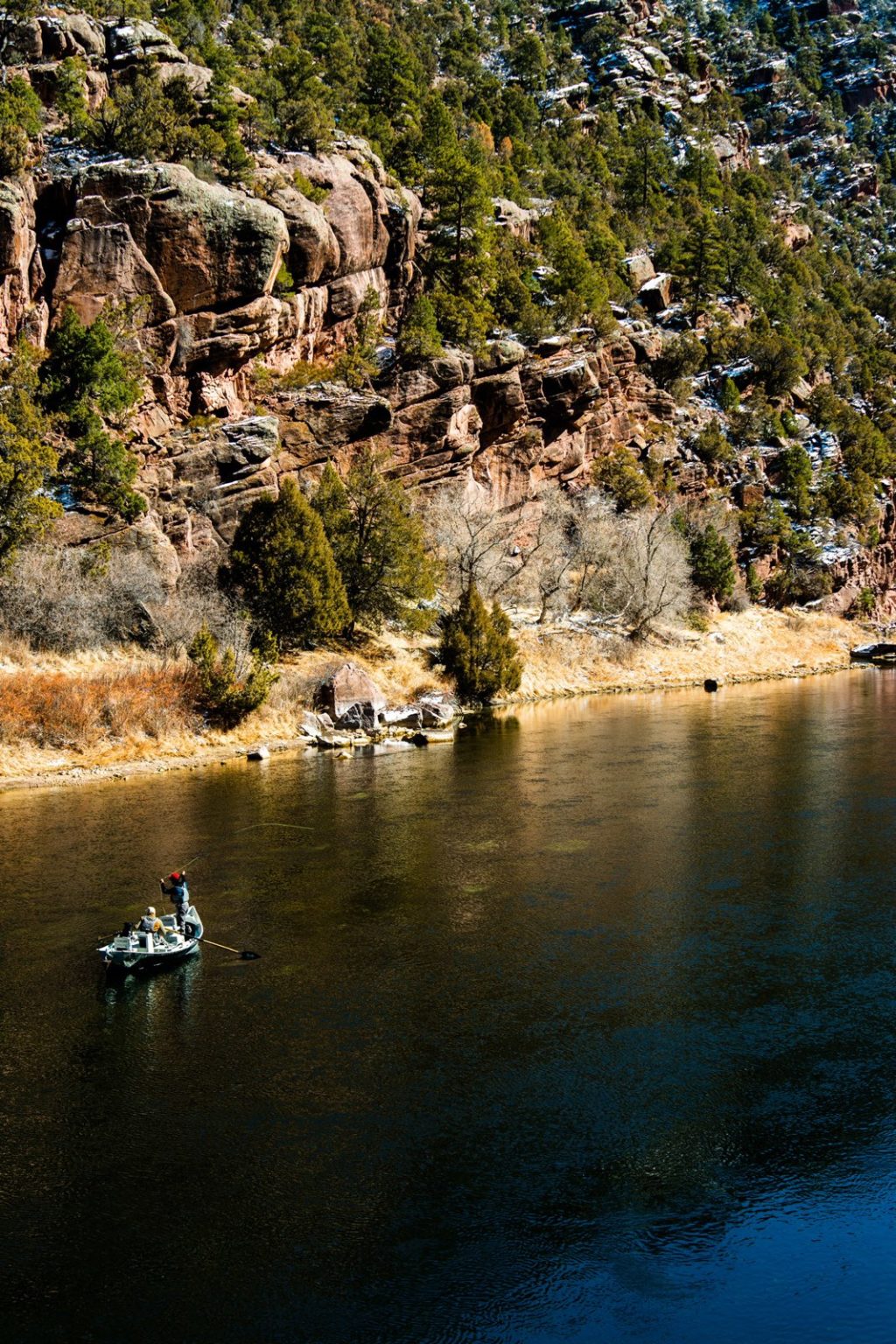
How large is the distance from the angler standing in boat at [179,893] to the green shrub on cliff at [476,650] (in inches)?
1492

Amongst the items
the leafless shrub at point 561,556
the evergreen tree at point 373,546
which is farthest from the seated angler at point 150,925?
the leafless shrub at point 561,556

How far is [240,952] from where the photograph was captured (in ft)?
72.0

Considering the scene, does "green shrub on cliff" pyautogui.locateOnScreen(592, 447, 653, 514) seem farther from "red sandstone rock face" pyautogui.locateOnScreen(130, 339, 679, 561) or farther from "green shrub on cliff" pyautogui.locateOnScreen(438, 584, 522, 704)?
"green shrub on cliff" pyautogui.locateOnScreen(438, 584, 522, 704)

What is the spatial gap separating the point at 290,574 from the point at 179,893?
35183 millimetres

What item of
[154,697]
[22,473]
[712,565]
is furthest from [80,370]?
[712,565]

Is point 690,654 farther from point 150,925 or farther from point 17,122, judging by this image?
point 150,925

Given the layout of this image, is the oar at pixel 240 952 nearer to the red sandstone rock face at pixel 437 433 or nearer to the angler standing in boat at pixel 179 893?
the angler standing in boat at pixel 179 893

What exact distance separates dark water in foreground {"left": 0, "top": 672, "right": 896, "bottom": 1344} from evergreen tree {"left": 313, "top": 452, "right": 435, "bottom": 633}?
31.2m

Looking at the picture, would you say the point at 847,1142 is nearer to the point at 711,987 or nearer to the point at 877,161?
the point at 711,987

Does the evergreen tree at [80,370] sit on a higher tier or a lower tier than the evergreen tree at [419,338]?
lower

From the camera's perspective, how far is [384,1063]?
658 inches

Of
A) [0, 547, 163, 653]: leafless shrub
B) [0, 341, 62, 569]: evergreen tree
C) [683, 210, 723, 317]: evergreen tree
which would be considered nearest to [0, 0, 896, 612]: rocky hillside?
[683, 210, 723, 317]: evergreen tree

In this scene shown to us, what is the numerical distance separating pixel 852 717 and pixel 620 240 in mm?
85910

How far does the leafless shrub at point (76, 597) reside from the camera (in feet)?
153
